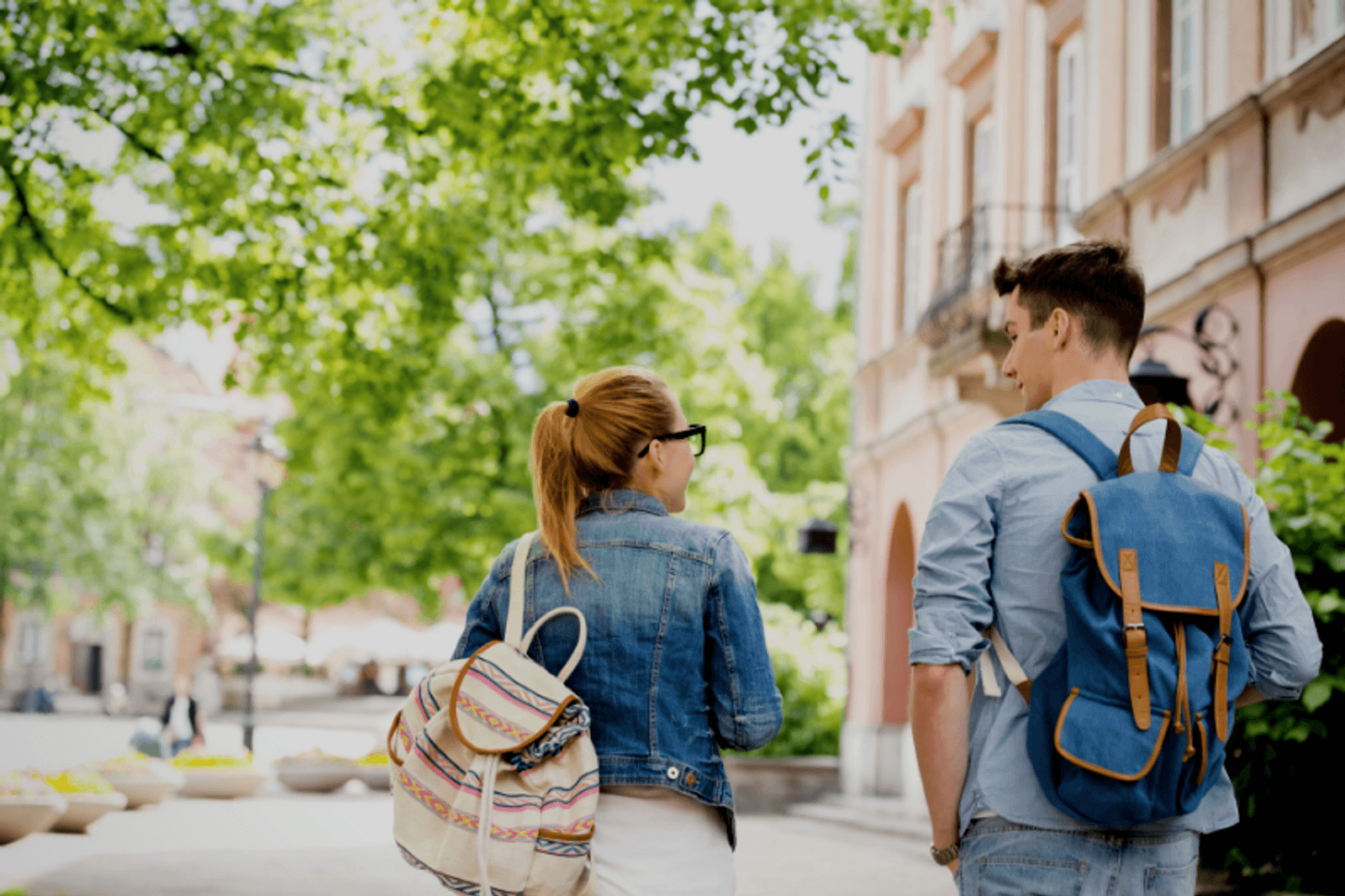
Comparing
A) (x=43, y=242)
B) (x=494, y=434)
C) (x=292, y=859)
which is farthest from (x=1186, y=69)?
(x=494, y=434)

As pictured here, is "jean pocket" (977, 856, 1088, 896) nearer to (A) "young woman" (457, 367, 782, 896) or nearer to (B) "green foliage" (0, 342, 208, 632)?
(A) "young woman" (457, 367, 782, 896)

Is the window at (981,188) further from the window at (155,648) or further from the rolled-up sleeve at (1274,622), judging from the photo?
the window at (155,648)

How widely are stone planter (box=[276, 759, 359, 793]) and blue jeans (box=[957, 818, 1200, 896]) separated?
1808 centimetres

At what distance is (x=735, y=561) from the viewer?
2.82 metres

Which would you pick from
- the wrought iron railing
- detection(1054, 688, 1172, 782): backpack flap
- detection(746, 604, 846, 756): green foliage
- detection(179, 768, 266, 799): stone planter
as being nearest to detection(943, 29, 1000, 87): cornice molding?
the wrought iron railing

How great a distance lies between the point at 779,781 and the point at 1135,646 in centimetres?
1756

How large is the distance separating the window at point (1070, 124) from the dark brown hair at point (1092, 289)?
11842 millimetres

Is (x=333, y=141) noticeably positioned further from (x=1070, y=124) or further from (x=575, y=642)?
(x=575, y=642)

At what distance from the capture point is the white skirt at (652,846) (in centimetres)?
266

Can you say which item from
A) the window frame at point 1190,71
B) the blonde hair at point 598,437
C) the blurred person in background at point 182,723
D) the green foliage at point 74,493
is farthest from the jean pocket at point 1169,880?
the green foliage at point 74,493

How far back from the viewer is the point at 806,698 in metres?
21.2

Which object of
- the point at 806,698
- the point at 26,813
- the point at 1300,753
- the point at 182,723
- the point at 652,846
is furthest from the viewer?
the point at 182,723

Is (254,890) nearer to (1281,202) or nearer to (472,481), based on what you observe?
(1281,202)

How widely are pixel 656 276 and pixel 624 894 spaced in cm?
2307
